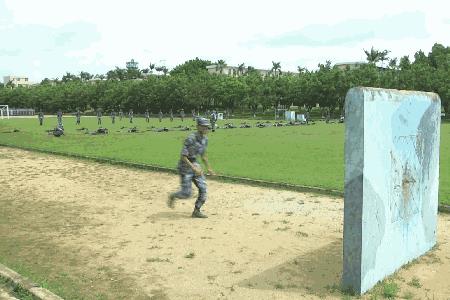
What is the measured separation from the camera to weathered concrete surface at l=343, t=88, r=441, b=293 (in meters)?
5.03

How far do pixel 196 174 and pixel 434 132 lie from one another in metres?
3.84

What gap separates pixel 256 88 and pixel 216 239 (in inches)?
2515

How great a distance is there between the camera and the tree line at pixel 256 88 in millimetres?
57312

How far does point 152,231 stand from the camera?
775 centimetres

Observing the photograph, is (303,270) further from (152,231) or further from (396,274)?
(152,231)

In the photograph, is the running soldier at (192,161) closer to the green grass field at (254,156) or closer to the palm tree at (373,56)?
the green grass field at (254,156)

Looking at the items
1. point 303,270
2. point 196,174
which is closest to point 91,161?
point 196,174

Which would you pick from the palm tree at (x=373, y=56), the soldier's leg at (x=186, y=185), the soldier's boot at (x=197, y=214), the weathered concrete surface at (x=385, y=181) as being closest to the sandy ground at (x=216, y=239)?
the soldier's boot at (x=197, y=214)

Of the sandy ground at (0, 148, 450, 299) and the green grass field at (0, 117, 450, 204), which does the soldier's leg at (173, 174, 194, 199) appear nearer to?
the sandy ground at (0, 148, 450, 299)

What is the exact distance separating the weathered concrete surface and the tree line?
4863 centimetres

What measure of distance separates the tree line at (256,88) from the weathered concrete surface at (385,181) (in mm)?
48634

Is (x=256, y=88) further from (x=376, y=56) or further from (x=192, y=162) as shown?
(x=192, y=162)

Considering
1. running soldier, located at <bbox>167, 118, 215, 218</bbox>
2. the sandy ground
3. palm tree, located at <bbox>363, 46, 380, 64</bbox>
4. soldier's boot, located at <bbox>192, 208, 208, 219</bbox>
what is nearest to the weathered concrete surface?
the sandy ground

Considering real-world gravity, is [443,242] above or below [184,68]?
below
